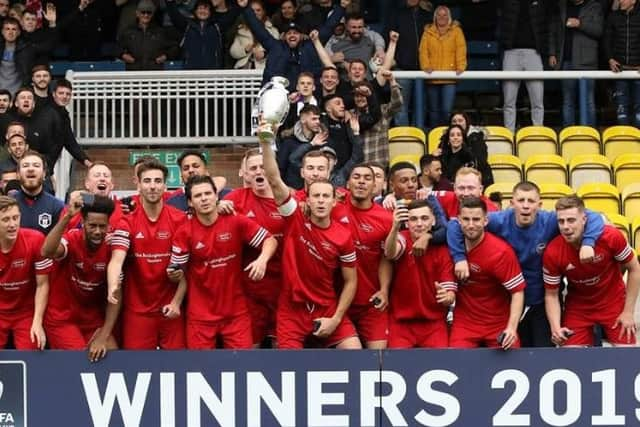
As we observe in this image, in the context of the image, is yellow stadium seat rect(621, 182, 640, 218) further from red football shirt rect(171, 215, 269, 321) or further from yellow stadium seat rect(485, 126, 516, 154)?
red football shirt rect(171, 215, 269, 321)

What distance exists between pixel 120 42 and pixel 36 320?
7626 millimetres

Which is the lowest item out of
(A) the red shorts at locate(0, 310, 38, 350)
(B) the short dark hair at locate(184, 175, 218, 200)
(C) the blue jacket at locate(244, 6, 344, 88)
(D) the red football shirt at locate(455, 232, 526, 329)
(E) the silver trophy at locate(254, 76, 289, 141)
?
(A) the red shorts at locate(0, 310, 38, 350)

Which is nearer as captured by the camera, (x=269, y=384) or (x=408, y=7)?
(x=269, y=384)

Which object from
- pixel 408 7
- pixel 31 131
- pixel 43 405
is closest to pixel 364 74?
pixel 408 7

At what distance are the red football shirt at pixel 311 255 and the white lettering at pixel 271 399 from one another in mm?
640

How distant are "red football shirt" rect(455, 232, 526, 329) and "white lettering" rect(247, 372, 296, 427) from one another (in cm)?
139

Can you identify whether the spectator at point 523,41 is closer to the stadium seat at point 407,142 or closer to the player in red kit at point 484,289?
the stadium seat at point 407,142

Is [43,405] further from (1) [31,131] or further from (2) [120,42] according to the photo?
(2) [120,42]

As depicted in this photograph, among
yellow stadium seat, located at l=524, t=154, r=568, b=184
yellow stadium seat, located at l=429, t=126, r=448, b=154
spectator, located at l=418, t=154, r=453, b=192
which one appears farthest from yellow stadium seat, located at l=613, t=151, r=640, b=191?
spectator, located at l=418, t=154, r=453, b=192

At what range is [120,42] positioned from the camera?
20.2 meters

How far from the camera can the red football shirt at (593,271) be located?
13.2m

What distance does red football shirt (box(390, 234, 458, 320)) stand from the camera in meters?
13.4

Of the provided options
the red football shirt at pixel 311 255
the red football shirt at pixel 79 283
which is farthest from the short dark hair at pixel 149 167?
the red football shirt at pixel 311 255

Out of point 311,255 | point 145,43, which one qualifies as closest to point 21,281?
point 311,255
